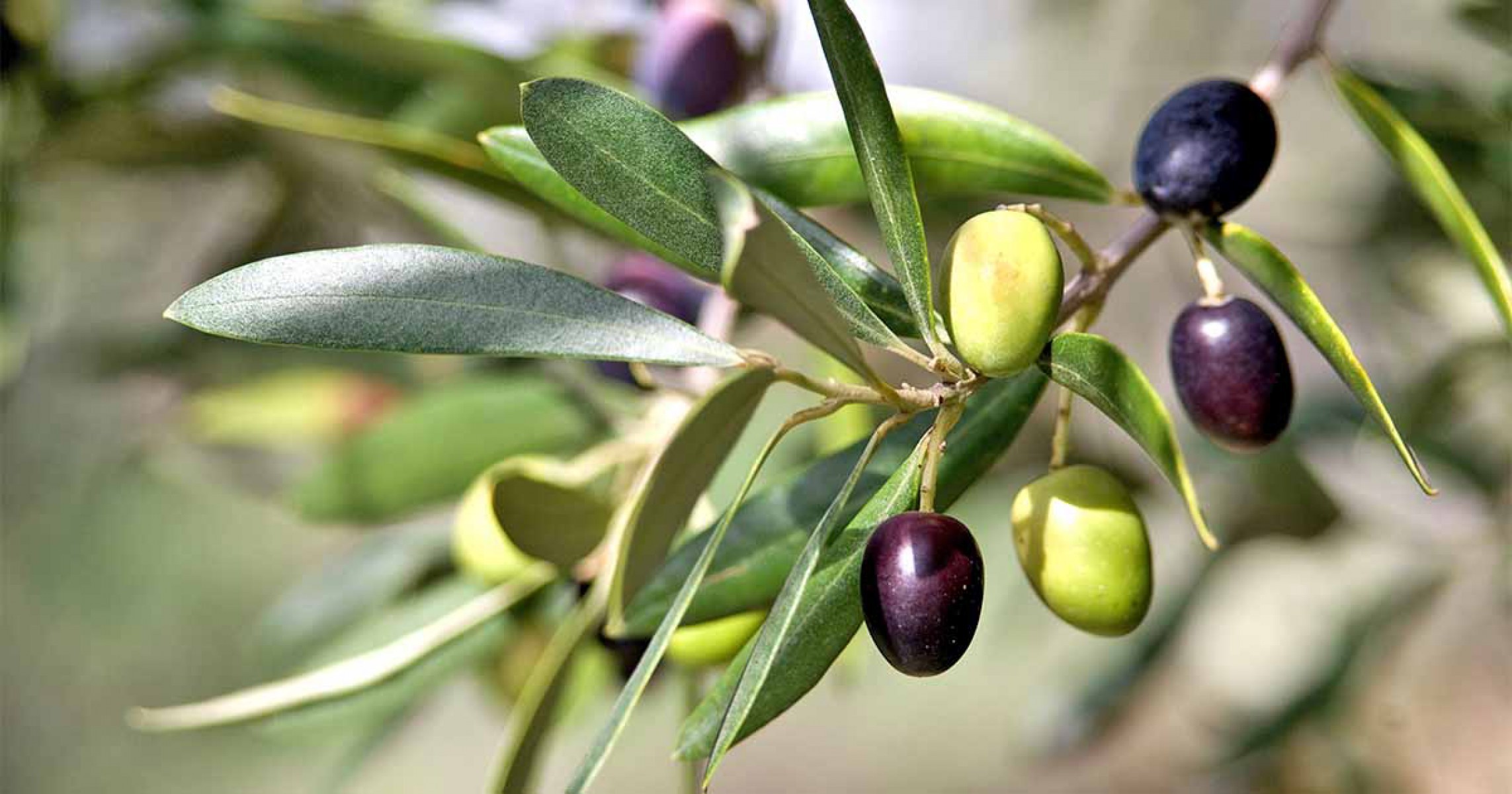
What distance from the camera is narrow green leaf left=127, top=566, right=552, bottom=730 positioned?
676mm

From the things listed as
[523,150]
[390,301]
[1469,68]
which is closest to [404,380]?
[523,150]

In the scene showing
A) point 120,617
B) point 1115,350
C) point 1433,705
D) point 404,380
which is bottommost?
point 120,617

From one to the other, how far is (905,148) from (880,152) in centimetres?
10

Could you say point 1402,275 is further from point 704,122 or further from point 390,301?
point 390,301

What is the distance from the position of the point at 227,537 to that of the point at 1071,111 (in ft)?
6.81

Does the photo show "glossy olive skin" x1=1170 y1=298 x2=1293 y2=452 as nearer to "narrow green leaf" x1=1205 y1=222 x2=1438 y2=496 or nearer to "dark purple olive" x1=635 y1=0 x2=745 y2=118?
"narrow green leaf" x1=1205 y1=222 x2=1438 y2=496

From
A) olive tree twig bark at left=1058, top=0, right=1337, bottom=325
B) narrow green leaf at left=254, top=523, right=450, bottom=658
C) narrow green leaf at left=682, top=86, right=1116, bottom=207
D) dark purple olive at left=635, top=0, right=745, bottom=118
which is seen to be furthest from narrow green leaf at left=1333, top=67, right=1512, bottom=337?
narrow green leaf at left=254, top=523, right=450, bottom=658

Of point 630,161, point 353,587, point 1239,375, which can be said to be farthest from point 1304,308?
point 353,587

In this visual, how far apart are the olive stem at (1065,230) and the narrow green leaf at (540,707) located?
280 mm

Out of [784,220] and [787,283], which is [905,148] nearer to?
[784,220]

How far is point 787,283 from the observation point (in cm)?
40

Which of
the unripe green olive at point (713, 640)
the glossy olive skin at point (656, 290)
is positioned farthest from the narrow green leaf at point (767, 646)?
the glossy olive skin at point (656, 290)

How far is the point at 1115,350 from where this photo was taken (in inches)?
18.0

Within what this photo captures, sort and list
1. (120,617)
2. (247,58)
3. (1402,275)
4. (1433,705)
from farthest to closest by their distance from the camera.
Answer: (120,617), (1433,705), (1402,275), (247,58)
